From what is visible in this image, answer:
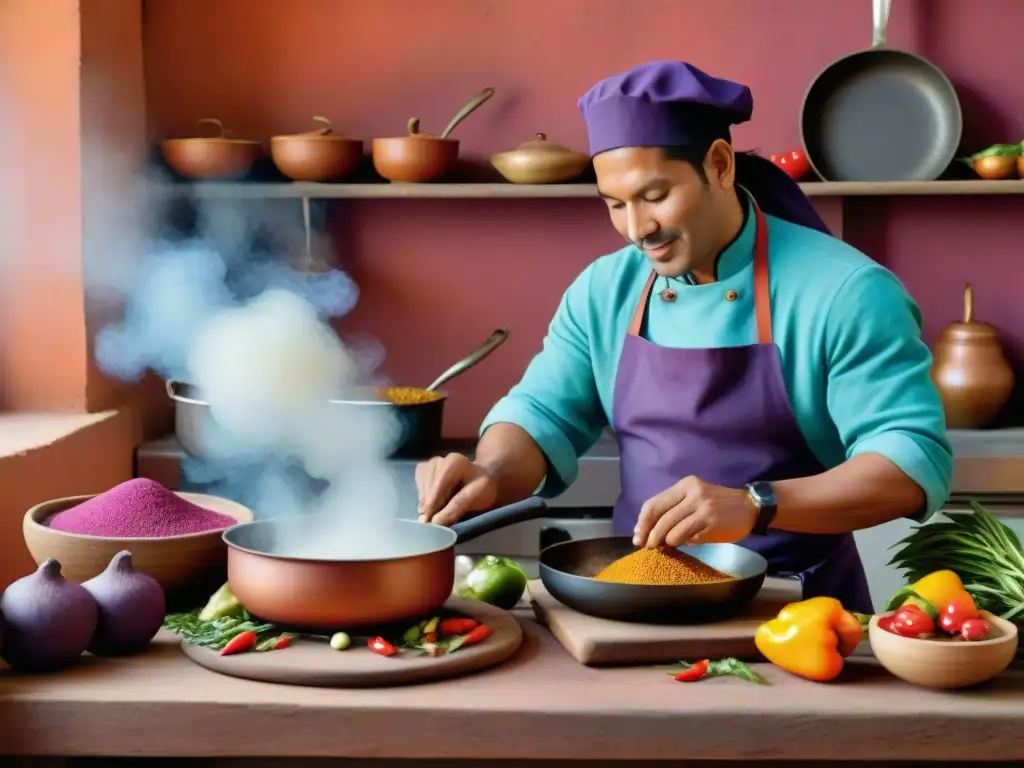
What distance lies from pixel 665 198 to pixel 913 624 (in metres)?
0.78

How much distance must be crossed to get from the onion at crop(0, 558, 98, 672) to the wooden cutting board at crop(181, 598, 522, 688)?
0.13m

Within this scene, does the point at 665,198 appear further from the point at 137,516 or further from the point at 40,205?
the point at 40,205

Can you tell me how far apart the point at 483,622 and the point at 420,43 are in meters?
2.45

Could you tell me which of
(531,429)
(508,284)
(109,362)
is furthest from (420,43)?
(531,429)

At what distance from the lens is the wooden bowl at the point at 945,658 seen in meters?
1.29

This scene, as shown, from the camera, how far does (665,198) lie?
6.00ft

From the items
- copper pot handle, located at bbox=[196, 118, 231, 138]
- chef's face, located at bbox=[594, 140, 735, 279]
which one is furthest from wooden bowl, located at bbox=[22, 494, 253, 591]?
copper pot handle, located at bbox=[196, 118, 231, 138]

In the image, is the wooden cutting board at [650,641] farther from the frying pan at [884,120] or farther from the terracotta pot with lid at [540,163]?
the frying pan at [884,120]

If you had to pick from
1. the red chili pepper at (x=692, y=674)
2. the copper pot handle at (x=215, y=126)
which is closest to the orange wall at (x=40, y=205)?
the copper pot handle at (x=215, y=126)

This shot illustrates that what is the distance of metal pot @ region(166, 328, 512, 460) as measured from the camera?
291cm

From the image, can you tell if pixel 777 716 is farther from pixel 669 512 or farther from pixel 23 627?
pixel 23 627

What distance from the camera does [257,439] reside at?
9.86 feet

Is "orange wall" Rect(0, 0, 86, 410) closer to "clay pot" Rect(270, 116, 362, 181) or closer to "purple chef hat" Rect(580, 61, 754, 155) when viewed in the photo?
Result: "clay pot" Rect(270, 116, 362, 181)

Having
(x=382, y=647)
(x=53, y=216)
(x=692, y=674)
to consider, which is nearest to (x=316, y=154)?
(x=53, y=216)
